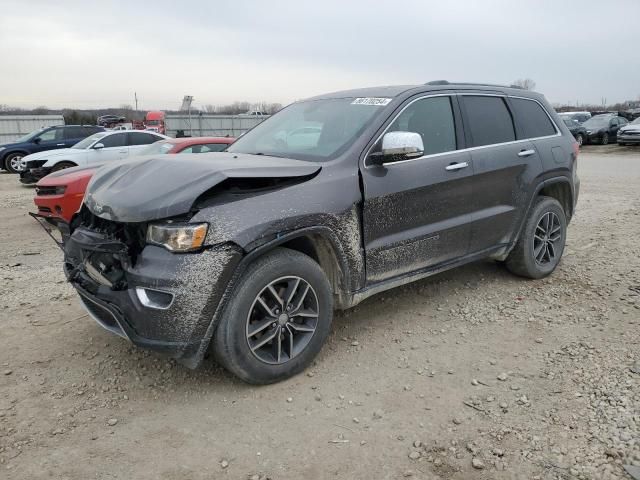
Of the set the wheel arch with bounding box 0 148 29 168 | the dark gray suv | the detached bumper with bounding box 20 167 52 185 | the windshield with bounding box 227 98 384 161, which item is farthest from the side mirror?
the wheel arch with bounding box 0 148 29 168

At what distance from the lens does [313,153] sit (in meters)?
3.74

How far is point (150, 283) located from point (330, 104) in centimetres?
222

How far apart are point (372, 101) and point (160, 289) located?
2167 mm

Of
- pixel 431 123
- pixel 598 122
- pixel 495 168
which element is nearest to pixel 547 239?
pixel 495 168

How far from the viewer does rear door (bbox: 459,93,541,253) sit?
4371mm

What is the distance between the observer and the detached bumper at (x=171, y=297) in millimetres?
2869

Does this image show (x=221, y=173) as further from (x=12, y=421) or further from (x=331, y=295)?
(x=12, y=421)

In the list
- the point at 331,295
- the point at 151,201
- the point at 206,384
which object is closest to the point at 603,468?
the point at 331,295

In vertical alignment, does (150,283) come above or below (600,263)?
above

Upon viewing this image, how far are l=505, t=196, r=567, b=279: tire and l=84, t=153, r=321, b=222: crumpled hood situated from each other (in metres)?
2.50

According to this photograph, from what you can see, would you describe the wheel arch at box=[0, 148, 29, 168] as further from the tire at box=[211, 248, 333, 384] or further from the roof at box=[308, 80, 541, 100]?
the tire at box=[211, 248, 333, 384]

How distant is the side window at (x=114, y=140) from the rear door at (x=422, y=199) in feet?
35.5

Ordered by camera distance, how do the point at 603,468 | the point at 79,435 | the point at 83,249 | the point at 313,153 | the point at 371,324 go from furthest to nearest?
the point at 371,324
the point at 313,153
the point at 83,249
the point at 79,435
the point at 603,468

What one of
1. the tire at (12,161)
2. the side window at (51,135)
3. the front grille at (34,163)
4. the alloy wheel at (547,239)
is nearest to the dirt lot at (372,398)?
the alloy wheel at (547,239)
